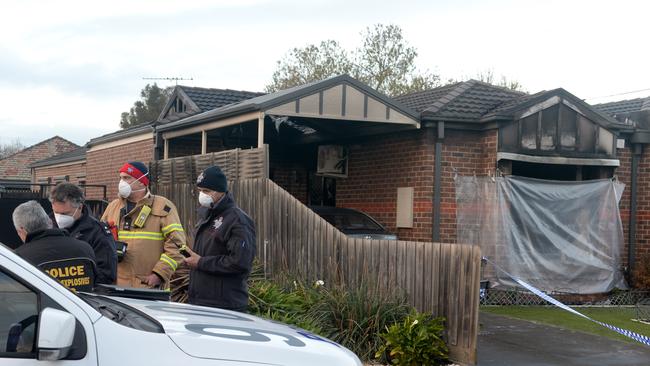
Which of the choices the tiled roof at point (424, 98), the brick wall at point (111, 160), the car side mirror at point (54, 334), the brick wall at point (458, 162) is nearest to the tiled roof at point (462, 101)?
the tiled roof at point (424, 98)

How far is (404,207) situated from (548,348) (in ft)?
15.3

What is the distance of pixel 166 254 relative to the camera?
6125 millimetres

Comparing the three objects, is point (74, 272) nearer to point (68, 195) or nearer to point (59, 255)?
point (59, 255)

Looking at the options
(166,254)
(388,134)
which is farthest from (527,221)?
(166,254)

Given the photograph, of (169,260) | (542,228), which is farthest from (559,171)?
(169,260)

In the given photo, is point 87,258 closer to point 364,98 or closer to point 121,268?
point 121,268

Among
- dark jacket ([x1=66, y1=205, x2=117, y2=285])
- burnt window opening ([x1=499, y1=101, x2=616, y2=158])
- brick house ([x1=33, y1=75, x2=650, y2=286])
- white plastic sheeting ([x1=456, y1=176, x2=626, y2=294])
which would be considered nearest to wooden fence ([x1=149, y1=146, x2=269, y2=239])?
brick house ([x1=33, y1=75, x2=650, y2=286])

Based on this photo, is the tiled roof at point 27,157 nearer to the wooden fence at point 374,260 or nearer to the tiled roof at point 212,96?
the tiled roof at point 212,96

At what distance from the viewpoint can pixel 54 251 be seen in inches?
166

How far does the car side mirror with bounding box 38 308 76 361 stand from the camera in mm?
2682

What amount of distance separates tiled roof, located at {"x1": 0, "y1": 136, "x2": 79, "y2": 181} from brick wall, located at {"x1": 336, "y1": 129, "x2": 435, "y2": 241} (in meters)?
26.9

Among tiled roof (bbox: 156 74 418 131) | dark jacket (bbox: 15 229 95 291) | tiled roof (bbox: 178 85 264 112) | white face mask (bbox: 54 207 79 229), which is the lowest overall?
dark jacket (bbox: 15 229 95 291)

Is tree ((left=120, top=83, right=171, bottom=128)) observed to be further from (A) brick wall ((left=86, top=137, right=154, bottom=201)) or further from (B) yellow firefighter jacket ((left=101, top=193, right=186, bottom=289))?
(B) yellow firefighter jacket ((left=101, top=193, right=186, bottom=289))

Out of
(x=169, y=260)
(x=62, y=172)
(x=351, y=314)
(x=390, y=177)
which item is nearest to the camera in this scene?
(x=169, y=260)
